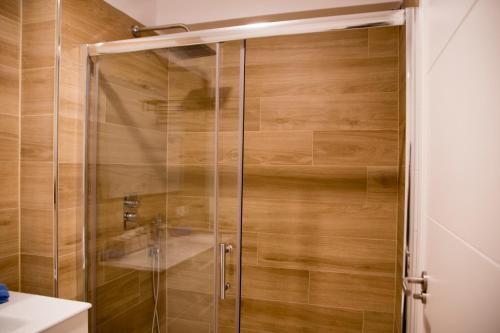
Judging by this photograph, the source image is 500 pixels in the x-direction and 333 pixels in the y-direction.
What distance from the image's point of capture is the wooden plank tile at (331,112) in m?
1.71

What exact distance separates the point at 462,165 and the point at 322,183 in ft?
4.09

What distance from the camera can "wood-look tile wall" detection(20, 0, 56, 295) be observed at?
4.52ft

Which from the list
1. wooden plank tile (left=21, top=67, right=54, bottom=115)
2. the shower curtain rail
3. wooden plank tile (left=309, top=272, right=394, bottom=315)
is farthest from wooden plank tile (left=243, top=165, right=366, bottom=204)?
wooden plank tile (left=21, top=67, right=54, bottom=115)

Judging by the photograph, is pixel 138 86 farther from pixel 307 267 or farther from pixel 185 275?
pixel 307 267

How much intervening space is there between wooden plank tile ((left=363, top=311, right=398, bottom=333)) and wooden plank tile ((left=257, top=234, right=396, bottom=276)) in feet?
0.81

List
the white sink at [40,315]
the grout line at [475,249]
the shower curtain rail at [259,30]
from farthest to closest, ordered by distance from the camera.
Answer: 1. the shower curtain rail at [259,30]
2. the white sink at [40,315]
3. the grout line at [475,249]

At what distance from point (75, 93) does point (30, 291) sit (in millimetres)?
946

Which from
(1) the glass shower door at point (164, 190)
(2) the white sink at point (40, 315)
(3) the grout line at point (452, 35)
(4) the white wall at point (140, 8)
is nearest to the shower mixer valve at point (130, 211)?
(1) the glass shower door at point (164, 190)

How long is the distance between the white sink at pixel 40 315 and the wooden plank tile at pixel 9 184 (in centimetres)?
41

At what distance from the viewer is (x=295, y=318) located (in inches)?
73.3

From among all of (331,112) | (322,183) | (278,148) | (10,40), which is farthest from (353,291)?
(10,40)

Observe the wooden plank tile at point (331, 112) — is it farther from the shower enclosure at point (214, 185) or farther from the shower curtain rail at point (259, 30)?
the shower curtain rail at point (259, 30)

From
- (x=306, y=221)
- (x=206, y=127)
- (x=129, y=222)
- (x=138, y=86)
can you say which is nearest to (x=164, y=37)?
(x=138, y=86)

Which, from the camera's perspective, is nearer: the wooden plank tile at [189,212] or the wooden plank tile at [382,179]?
the wooden plank tile at [189,212]
